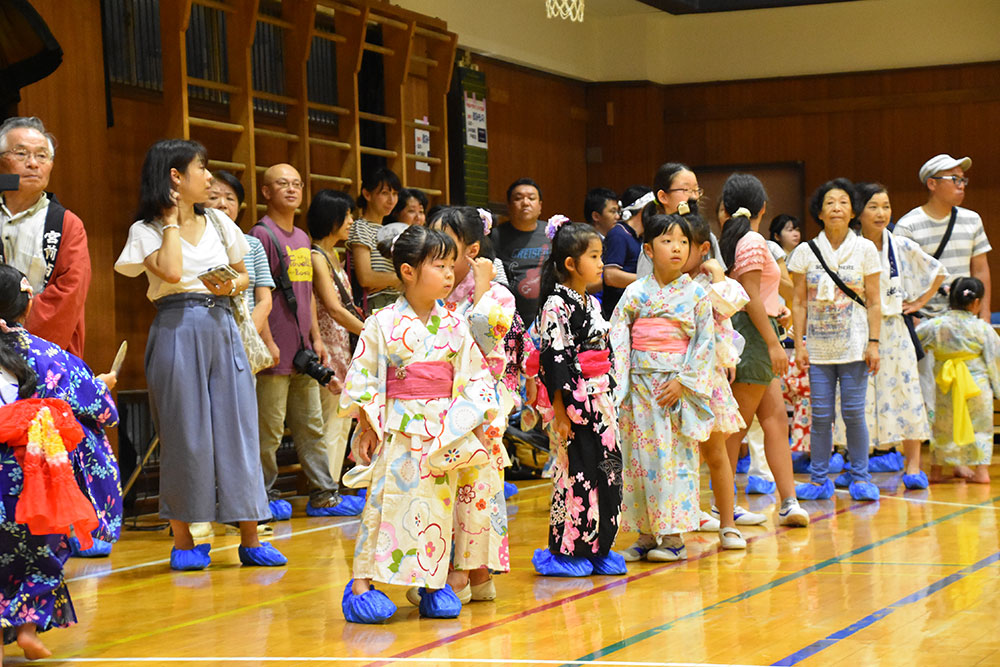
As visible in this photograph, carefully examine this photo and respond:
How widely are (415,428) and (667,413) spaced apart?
1.19 m

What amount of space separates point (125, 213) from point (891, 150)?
21.6 feet

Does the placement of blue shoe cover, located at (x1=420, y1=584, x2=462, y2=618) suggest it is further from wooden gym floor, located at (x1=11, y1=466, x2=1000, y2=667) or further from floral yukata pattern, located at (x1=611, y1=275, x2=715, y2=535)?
floral yukata pattern, located at (x1=611, y1=275, x2=715, y2=535)

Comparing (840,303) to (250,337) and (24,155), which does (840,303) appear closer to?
(250,337)

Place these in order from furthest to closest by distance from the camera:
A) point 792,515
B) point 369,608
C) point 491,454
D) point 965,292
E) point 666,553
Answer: point 965,292, point 792,515, point 666,553, point 491,454, point 369,608

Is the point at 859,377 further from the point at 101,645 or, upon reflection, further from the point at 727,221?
the point at 101,645

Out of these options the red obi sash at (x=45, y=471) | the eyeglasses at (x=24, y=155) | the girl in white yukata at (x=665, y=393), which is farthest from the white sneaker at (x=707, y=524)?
the eyeglasses at (x=24, y=155)

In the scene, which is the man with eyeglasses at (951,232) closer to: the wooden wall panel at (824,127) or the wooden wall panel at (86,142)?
the wooden wall panel at (824,127)

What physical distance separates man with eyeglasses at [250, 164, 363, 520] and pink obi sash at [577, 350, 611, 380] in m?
1.98

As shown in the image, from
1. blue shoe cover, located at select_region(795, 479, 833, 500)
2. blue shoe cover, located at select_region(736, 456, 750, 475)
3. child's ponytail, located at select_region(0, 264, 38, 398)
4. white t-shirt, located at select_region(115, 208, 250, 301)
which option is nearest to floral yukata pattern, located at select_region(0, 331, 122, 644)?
child's ponytail, located at select_region(0, 264, 38, 398)

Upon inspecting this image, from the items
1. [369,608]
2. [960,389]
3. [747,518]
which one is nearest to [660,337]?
[747,518]

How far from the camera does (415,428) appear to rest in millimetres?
3570

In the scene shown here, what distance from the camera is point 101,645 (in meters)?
3.40

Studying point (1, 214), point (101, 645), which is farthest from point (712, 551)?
point (1, 214)

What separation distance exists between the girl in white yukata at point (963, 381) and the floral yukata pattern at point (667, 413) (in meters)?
2.39
